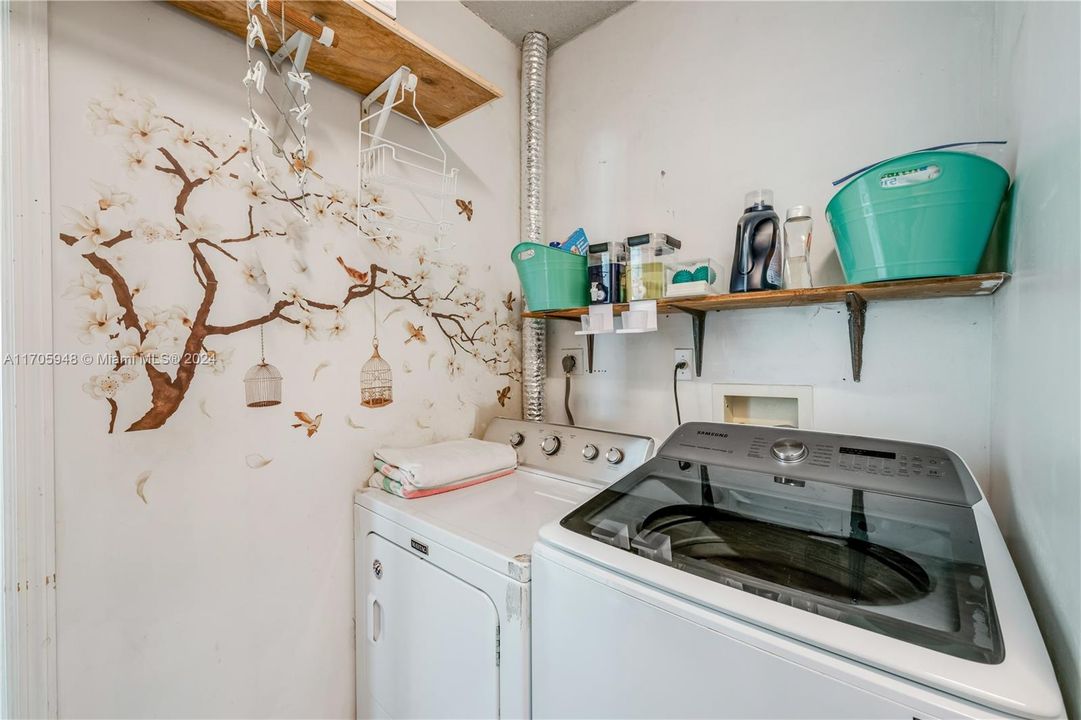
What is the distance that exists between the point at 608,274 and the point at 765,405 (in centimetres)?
71

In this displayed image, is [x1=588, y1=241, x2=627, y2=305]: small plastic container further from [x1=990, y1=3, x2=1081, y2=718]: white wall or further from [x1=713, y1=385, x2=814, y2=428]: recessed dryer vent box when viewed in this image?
[x1=990, y1=3, x2=1081, y2=718]: white wall

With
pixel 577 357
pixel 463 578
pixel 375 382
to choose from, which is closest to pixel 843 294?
pixel 577 357

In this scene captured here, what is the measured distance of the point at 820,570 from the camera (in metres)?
0.78

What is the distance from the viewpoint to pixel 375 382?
1522 millimetres

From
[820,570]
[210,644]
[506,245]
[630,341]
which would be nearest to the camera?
[820,570]

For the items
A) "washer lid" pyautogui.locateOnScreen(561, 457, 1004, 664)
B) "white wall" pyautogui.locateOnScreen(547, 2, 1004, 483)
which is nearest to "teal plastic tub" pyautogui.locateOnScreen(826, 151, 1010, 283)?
"white wall" pyautogui.locateOnScreen(547, 2, 1004, 483)

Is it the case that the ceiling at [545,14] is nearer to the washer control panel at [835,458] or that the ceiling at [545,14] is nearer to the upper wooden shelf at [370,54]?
the upper wooden shelf at [370,54]

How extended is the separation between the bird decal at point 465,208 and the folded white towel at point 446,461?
36.5 inches

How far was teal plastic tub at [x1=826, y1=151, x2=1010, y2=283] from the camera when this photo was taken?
0.92 m

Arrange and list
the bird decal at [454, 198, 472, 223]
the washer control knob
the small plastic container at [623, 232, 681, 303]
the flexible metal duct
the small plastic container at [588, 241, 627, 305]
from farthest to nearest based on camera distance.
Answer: the flexible metal duct, the bird decal at [454, 198, 472, 223], the small plastic container at [588, 241, 627, 305], the small plastic container at [623, 232, 681, 303], the washer control knob

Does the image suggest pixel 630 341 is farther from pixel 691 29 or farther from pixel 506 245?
pixel 691 29

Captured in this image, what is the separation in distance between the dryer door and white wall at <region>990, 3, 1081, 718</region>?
94 centimetres

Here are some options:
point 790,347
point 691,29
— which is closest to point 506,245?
point 691,29

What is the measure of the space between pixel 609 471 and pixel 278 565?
1044 millimetres
